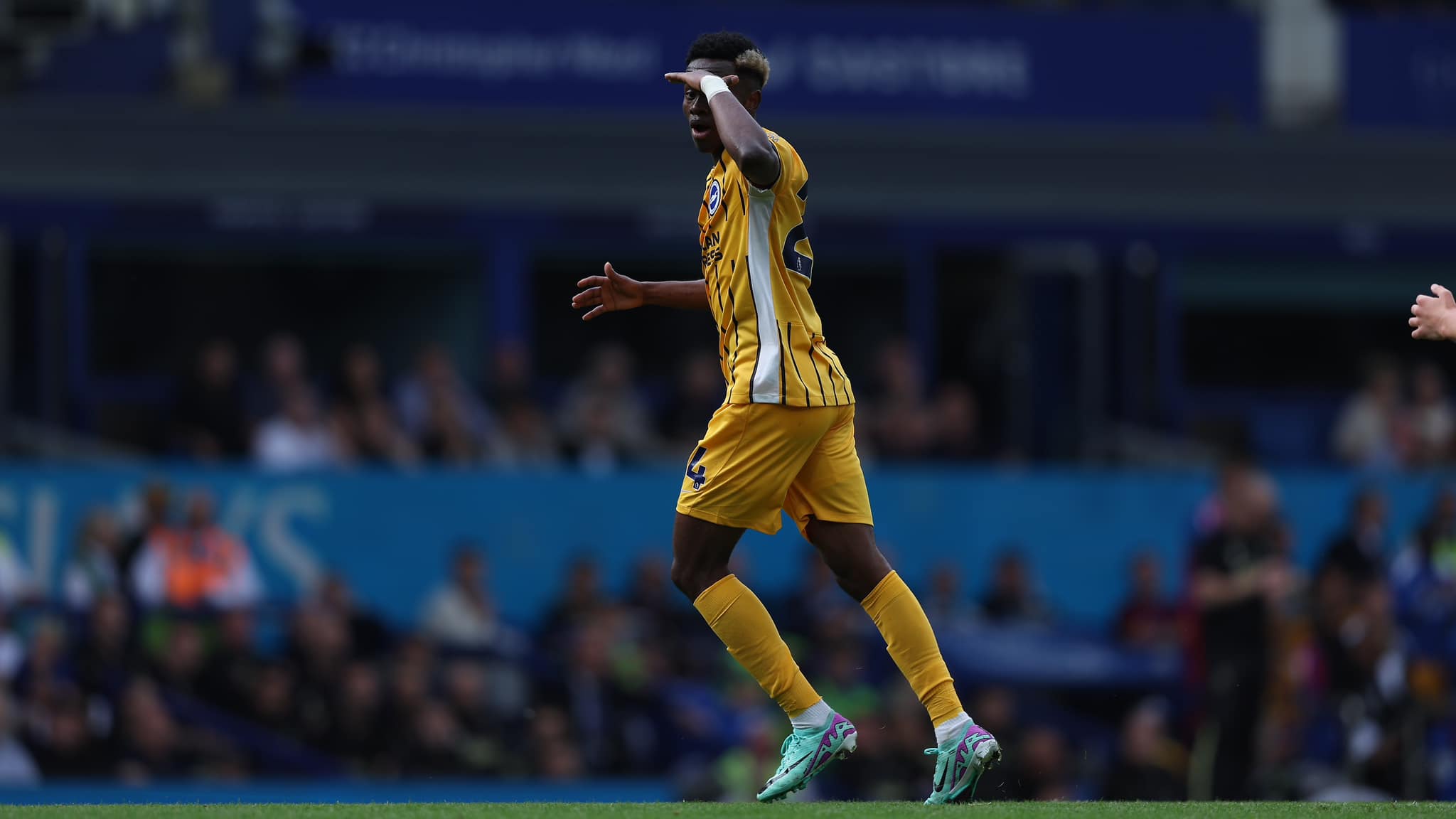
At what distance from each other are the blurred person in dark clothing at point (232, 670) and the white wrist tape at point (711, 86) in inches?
270

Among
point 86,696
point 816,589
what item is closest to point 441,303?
point 816,589

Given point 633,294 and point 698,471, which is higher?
point 633,294

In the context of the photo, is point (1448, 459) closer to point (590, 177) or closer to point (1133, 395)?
point (1133, 395)

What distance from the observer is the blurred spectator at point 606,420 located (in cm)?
1506

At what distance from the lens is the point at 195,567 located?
43.6 ft

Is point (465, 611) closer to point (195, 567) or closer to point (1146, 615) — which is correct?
point (195, 567)

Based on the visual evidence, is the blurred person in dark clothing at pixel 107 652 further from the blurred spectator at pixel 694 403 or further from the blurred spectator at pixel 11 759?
the blurred spectator at pixel 694 403

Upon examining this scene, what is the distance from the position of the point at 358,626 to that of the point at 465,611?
2.66ft

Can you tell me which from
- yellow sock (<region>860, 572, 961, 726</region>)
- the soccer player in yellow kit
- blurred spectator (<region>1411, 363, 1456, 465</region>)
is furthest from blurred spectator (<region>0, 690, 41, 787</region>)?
blurred spectator (<region>1411, 363, 1456, 465</region>)

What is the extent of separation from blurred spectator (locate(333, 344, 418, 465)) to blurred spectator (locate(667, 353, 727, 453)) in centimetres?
179

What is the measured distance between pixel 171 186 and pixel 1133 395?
766 cm

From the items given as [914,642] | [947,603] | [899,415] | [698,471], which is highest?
[698,471]

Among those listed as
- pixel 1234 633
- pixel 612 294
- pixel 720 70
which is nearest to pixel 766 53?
pixel 1234 633

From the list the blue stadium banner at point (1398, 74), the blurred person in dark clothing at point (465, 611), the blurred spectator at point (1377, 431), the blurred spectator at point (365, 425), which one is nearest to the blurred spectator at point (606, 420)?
the blurred spectator at point (365, 425)
